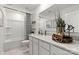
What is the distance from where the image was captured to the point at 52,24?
242 cm

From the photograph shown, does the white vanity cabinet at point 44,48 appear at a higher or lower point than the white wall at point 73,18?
lower

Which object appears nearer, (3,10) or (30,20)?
(3,10)

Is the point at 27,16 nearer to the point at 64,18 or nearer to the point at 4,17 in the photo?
the point at 4,17

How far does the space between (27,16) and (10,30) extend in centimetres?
105

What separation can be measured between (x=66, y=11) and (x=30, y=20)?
2.30m

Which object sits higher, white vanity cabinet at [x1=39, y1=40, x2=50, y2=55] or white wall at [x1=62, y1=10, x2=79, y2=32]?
white wall at [x1=62, y1=10, x2=79, y2=32]

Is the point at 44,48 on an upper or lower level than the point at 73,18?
lower
